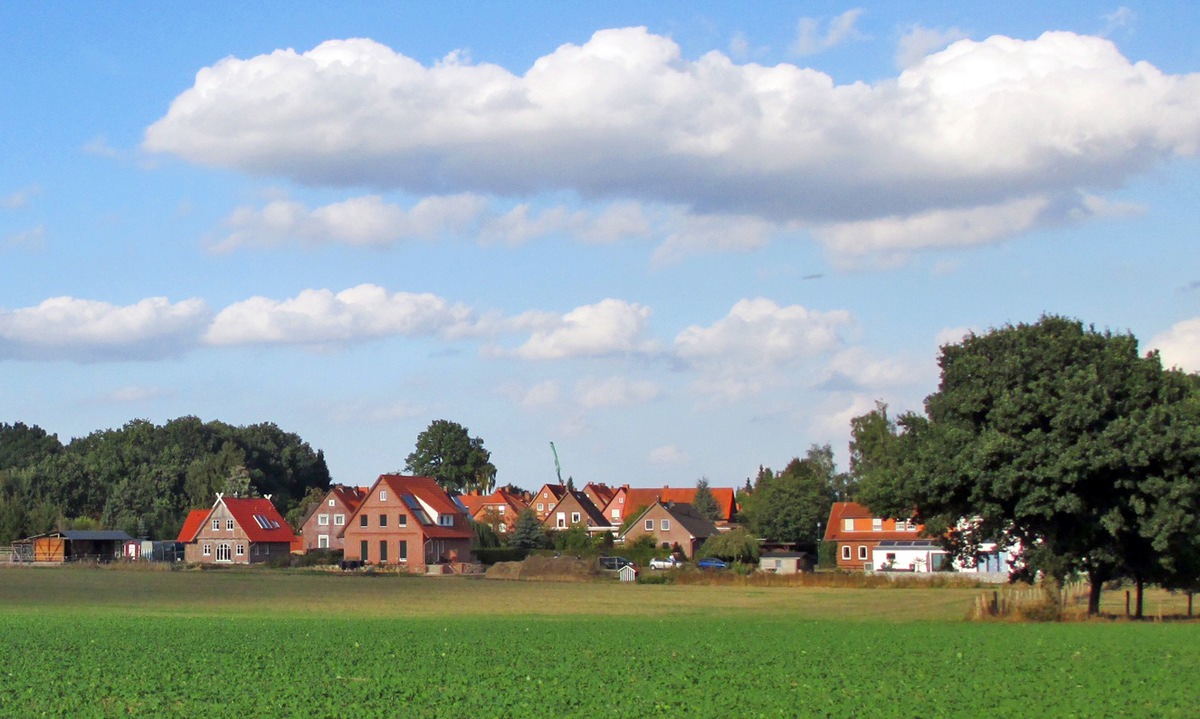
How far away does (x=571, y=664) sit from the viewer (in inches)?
1028

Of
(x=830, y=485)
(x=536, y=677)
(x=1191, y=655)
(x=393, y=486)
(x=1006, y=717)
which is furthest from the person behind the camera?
(x=830, y=485)

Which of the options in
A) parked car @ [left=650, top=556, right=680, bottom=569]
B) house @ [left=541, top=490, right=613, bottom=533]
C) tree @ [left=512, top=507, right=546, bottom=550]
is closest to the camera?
parked car @ [left=650, top=556, right=680, bottom=569]

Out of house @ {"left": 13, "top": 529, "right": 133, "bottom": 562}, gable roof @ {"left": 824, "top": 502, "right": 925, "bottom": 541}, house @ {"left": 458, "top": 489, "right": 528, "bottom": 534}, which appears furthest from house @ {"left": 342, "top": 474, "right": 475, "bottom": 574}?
house @ {"left": 458, "top": 489, "right": 528, "bottom": 534}

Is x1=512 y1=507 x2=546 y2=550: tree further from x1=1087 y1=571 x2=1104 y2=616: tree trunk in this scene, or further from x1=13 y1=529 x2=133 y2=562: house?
x1=1087 y1=571 x2=1104 y2=616: tree trunk

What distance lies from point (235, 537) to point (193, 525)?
31.9ft

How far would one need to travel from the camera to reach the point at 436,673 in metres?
24.2

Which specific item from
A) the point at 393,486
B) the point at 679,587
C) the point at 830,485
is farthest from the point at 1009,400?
the point at 830,485

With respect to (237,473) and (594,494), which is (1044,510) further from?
(594,494)

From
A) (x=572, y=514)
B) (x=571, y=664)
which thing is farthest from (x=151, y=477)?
(x=571, y=664)

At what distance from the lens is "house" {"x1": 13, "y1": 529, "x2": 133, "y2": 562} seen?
382 feet

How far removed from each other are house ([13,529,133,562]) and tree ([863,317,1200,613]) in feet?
303

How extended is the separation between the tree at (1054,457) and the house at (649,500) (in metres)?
122

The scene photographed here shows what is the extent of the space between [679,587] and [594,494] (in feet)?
378

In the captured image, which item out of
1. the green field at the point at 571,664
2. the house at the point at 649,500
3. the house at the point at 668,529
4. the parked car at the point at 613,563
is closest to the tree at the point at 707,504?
the house at the point at 649,500
